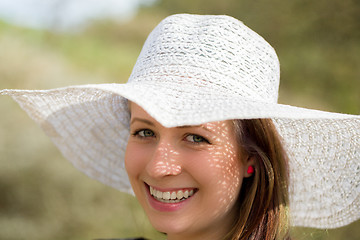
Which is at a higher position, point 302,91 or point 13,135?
point 302,91

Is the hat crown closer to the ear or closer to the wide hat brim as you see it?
the wide hat brim

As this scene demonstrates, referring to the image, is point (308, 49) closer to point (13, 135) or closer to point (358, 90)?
point (358, 90)

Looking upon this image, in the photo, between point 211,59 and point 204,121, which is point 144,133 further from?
point 204,121

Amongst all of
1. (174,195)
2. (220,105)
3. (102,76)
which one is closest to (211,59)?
(220,105)

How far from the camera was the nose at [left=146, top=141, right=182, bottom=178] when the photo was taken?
3.92 feet

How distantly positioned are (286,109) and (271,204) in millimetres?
464

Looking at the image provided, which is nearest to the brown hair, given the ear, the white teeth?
the ear

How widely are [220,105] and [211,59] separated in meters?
0.27

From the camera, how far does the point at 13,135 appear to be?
414 cm

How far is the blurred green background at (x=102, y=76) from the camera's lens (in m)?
3.42

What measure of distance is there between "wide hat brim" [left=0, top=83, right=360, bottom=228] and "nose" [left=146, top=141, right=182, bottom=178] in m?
0.20

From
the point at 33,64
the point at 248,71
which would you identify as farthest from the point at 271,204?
the point at 33,64

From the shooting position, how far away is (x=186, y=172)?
1253 millimetres

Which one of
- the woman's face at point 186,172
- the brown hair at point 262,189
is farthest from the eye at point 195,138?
the brown hair at point 262,189
